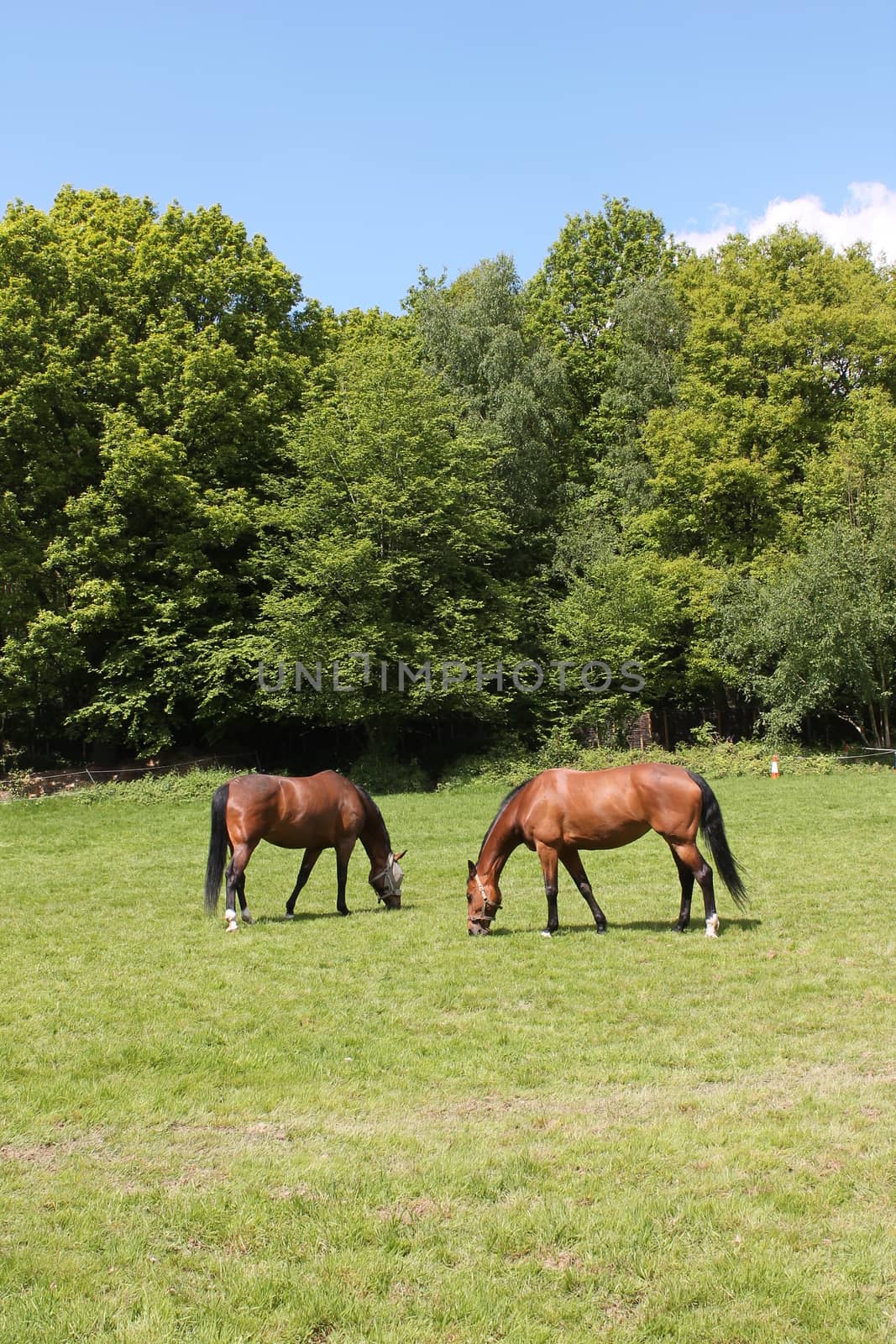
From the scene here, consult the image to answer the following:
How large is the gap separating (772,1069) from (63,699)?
97.6 ft

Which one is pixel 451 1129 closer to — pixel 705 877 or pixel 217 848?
pixel 705 877

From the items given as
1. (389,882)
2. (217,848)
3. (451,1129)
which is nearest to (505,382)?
(389,882)

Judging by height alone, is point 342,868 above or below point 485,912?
above

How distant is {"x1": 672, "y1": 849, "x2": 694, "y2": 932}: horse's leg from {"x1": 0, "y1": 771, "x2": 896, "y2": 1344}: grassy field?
0.43 metres

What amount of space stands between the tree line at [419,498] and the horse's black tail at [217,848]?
1684 centimetres

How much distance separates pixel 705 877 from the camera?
10625 millimetres

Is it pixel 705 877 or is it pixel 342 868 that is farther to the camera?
pixel 342 868

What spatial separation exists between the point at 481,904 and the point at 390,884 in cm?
195

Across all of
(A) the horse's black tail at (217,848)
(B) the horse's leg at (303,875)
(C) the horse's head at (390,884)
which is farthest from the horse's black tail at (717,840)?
(A) the horse's black tail at (217,848)

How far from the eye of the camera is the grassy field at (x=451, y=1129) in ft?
13.2

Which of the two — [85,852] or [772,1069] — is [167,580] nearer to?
[85,852]

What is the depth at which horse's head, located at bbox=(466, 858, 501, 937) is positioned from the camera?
11109mm

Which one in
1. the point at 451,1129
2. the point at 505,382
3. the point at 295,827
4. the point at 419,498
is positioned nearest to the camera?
the point at 451,1129

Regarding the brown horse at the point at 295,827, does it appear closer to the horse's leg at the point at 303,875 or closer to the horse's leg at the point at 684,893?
the horse's leg at the point at 303,875
